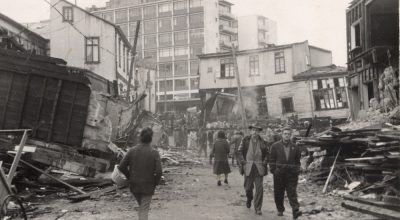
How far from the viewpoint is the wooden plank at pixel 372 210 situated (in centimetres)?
810

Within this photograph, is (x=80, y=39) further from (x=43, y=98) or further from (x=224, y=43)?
(x=224, y=43)

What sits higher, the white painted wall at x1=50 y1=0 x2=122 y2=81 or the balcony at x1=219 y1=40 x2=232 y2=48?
the balcony at x1=219 y1=40 x2=232 y2=48

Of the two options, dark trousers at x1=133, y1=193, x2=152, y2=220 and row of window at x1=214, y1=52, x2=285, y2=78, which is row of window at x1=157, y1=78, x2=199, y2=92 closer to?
row of window at x1=214, y1=52, x2=285, y2=78

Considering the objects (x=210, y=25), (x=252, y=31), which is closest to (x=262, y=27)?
(x=252, y=31)

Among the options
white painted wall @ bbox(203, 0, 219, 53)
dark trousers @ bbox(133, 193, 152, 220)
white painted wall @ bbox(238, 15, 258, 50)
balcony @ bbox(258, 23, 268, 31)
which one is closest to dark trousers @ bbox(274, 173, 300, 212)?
dark trousers @ bbox(133, 193, 152, 220)

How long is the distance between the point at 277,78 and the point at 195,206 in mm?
33271

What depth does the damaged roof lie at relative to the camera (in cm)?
3816

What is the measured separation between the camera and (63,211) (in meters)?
10.1

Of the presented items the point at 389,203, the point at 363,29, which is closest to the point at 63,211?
the point at 389,203

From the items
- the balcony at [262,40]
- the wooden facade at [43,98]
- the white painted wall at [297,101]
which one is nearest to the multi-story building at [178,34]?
the balcony at [262,40]

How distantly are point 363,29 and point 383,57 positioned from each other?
2348mm

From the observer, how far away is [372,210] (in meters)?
8.74

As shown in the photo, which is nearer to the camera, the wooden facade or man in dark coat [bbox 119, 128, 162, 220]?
man in dark coat [bbox 119, 128, 162, 220]

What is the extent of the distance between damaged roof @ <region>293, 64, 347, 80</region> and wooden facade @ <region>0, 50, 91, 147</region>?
1088 inches
